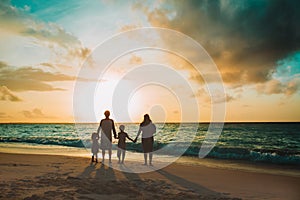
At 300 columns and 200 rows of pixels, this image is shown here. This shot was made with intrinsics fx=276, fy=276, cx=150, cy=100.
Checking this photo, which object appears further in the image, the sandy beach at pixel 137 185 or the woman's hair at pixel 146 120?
the woman's hair at pixel 146 120

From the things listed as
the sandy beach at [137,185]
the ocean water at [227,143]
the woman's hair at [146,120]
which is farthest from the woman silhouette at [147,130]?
the ocean water at [227,143]

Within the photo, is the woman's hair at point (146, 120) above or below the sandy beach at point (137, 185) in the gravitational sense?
above

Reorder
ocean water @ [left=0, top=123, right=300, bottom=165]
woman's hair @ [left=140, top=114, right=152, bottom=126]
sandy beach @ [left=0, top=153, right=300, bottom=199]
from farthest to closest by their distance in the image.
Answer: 1. ocean water @ [left=0, top=123, right=300, bottom=165]
2. woman's hair @ [left=140, top=114, right=152, bottom=126]
3. sandy beach @ [left=0, top=153, right=300, bottom=199]

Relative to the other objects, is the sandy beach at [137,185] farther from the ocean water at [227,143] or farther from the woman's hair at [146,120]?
the ocean water at [227,143]

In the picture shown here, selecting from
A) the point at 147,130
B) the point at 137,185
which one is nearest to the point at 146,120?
the point at 147,130

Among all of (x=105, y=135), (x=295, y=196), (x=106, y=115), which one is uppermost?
(x=106, y=115)

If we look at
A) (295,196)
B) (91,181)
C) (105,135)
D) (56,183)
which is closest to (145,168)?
(105,135)

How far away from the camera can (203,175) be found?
9602 mm

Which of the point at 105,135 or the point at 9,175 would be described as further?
the point at 105,135

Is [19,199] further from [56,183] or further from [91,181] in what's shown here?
[91,181]

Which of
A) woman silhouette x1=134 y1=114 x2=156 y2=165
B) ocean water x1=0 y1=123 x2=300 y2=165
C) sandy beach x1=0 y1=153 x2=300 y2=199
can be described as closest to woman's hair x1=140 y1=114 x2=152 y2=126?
woman silhouette x1=134 y1=114 x2=156 y2=165

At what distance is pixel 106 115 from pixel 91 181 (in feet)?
11.9

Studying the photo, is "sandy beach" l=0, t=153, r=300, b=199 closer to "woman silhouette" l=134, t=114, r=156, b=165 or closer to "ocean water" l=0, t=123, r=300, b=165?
"woman silhouette" l=134, t=114, r=156, b=165

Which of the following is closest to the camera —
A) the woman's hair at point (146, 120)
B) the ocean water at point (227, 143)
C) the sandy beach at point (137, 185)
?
the sandy beach at point (137, 185)
